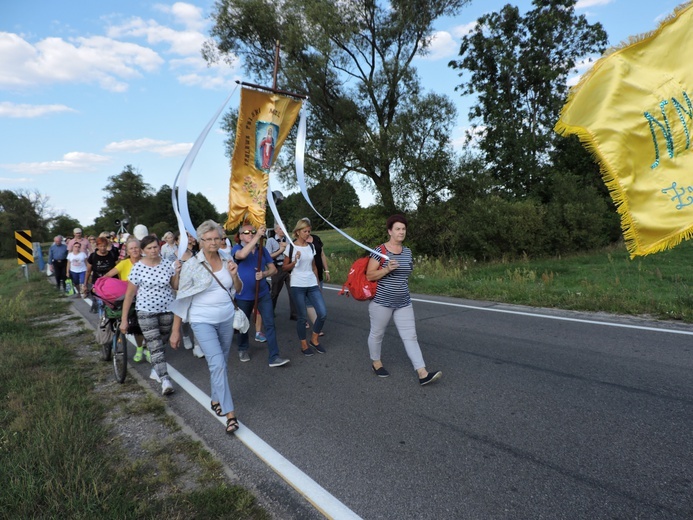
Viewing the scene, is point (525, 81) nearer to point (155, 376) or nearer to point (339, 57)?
point (339, 57)

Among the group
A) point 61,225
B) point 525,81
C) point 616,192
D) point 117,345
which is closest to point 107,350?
point 117,345

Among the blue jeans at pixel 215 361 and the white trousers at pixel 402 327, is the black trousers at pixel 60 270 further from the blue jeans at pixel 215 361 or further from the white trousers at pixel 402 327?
→ the white trousers at pixel 402 327

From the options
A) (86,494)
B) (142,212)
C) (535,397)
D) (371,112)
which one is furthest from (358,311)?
(142,212)

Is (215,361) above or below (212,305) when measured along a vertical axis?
below

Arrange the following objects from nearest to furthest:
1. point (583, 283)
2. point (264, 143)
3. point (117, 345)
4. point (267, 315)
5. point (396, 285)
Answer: point (396, 285) → point (117, 345) → point (267, 315) → point (264, 143) → point (583, 283)

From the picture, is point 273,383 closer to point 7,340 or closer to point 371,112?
point 7,340

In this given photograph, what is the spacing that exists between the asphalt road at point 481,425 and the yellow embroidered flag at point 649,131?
1.67 m

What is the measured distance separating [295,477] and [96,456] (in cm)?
162

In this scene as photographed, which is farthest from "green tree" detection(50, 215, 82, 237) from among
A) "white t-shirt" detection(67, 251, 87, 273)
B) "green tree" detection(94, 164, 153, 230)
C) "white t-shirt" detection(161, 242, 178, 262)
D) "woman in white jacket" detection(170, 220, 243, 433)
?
"woman in white jacket" detection(170, 220, 243, 433)

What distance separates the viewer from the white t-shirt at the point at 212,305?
13.5 ft

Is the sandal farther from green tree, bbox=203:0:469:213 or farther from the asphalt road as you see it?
green tree, bbox=203:0:469:213

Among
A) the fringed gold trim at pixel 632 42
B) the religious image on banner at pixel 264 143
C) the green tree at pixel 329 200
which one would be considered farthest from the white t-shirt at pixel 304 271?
the green tree at pixel 329 200

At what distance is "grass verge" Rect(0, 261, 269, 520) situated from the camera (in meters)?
2.79

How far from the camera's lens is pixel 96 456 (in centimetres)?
343
